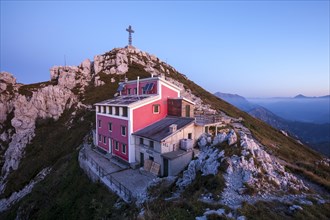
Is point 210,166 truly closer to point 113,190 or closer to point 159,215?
point 159,215

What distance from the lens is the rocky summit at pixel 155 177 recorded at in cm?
1208

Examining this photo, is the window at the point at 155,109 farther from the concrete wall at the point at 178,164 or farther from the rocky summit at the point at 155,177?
the concrete wall at the point at 178,164

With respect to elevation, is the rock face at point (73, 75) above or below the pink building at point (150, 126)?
above

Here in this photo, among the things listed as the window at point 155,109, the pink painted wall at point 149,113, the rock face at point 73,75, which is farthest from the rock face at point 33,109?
the window at point 155,109

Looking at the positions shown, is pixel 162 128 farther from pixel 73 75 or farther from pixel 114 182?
pixel 73 75

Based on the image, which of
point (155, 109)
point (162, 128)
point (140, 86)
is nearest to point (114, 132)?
point (155, 109)

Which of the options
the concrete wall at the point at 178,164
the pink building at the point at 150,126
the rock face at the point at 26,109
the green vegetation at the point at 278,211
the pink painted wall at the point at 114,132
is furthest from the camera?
the rock face at the point at 26,109

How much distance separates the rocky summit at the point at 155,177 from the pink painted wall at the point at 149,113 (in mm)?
5317

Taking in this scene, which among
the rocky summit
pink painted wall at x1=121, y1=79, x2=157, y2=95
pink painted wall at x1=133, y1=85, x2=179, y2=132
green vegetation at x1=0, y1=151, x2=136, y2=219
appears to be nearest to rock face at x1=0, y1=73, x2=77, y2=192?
the rocky summit

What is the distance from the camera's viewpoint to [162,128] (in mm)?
26141

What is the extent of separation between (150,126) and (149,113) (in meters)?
1.88

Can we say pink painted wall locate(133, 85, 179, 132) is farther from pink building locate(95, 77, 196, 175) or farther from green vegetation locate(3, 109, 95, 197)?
green vegetation locate(3, 109, 95, 197)

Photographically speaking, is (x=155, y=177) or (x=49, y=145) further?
(x=49, y=145)

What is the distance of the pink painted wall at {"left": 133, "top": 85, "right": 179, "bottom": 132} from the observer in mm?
27203
